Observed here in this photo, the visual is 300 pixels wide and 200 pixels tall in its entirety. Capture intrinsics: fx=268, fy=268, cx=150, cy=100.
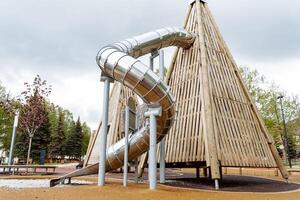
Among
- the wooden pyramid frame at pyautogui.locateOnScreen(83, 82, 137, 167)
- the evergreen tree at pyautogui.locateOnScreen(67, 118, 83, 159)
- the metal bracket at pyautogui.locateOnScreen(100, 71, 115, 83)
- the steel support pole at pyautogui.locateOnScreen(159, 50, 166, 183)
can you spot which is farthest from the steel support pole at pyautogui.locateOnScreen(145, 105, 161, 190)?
the evergreen tree at pyautogui.locateOnScreen(67, 118, 83, 159)

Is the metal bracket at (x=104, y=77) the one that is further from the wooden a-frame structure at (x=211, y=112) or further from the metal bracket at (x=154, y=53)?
the wooden a-frame structure at (x=211, y=112)

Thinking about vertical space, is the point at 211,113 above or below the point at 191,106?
below

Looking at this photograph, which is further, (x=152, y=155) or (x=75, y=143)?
(x=75, y=143)

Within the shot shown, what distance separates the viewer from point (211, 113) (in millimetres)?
12477

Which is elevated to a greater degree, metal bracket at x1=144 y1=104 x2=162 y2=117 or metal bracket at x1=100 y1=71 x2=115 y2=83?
metal bracket at x1=100 y1=71 x2=115 y2=83

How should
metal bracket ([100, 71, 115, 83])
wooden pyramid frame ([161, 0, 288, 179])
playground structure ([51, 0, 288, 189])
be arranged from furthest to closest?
wooden pyramid frame ([161, 0, 288, 179]), metal bracket ([100, 71, 115, 83]), playground structure ([51, 0, 288, 189])

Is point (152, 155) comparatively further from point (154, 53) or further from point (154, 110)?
point (154, 53)

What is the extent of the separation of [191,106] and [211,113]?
1.40 metres

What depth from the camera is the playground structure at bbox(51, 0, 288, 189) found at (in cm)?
955

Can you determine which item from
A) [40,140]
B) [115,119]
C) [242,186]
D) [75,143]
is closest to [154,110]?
[242,186]

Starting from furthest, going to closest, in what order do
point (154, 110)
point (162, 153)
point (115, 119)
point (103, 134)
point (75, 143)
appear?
point (75, 143) → point (115, 119) → point (162, 153) → point (103, 134) → point (154, 110)

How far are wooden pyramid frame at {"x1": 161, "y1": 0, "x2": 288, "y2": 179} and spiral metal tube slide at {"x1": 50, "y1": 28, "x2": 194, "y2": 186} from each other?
2.35 metres

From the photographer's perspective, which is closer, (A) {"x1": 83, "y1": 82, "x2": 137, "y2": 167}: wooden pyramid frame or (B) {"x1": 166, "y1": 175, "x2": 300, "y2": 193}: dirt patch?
(B) {"x1": 166, "y1": 175, "x2": 300, "y2": 193}: dirt patch

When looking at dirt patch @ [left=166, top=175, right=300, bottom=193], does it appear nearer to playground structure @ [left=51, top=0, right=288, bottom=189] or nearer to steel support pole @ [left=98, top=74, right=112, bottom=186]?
playground structure @ [left=51, top=0, right=288, bottom=189]
